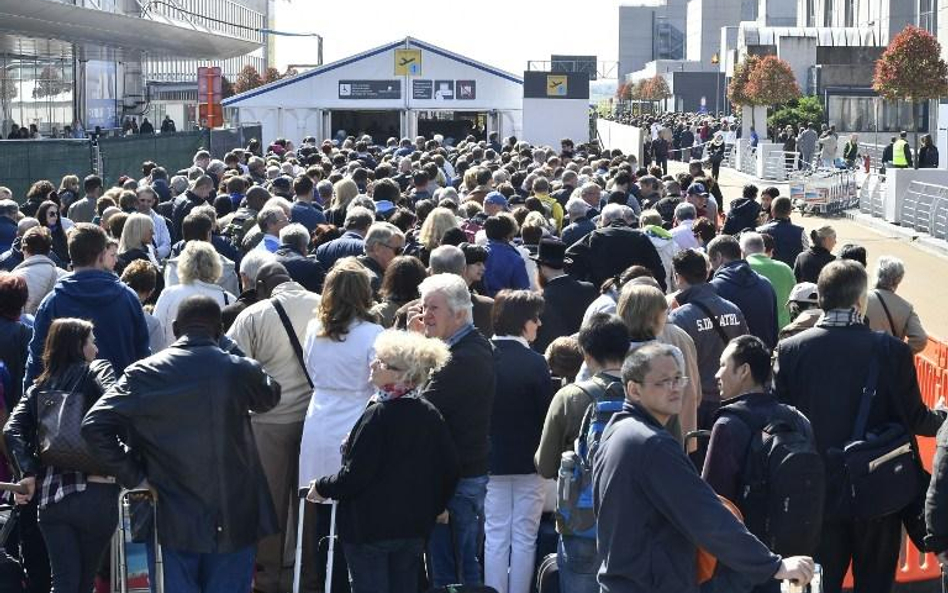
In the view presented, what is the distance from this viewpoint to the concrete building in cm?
3784

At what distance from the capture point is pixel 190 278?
9.32m

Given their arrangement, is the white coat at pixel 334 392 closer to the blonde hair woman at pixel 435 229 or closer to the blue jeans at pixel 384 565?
the blue jeans at pixel 384 565

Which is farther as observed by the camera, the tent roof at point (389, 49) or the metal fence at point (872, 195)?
the tent roof at point (389, 49)

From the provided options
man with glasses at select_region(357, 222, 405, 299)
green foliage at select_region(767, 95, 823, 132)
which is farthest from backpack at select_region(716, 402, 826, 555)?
green foliage at select_region(767, 95, 823, 132)

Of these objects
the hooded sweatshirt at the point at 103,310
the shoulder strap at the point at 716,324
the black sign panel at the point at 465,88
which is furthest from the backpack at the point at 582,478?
the black sign panel at the point at 465,88

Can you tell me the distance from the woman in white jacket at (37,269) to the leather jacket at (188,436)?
375cm

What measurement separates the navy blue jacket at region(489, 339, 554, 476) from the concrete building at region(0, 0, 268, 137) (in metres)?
26.9

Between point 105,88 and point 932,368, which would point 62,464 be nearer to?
point 932,368

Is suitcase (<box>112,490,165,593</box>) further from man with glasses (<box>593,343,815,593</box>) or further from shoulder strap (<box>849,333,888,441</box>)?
shoulder strap (<box>849,333,888,441</box>)

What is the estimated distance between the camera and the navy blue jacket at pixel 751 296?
10414 millimetres

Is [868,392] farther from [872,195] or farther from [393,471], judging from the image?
[872,195]

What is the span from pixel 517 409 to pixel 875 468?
1.82 meters

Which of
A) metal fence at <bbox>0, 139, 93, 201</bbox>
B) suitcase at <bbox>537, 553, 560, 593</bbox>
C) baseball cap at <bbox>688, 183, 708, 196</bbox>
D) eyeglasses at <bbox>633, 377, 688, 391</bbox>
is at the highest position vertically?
metal fence at <bbox>0, 139, 93, 201</bbox>

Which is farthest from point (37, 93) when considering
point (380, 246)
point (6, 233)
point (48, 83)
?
point (380, 246)
